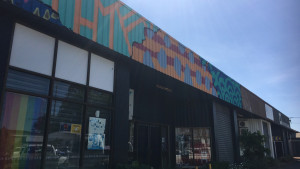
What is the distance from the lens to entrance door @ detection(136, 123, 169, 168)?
13117 millimetres

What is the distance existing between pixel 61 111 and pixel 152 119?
26.3 ft

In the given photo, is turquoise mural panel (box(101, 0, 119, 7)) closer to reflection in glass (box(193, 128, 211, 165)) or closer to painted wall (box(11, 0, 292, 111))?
painted wall (box(11, 0, 292, 111))

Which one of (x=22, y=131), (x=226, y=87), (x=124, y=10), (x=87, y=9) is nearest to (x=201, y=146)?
(x=226, y=87)

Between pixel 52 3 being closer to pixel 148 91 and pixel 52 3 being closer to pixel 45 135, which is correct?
pixel 45 135

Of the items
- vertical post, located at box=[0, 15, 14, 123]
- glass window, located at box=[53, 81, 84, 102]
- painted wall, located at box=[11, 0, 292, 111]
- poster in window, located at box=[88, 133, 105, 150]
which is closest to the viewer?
vertical post, located at box=[0, 15, 14, 123]

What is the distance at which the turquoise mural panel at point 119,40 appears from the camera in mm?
7840

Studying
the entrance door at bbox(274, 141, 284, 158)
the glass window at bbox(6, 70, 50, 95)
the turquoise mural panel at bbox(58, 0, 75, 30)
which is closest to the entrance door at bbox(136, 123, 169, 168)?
the glass window at bbox(6, 70, 50, 95)

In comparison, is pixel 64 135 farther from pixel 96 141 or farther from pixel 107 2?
pixel 107 2

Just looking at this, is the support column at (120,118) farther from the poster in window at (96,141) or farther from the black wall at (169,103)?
the black wall at (169,103)

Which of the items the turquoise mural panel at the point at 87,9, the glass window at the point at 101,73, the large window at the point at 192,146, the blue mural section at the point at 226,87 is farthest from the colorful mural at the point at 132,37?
the large window at the point at 192,146

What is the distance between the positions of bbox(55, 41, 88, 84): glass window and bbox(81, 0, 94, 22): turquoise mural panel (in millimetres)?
989

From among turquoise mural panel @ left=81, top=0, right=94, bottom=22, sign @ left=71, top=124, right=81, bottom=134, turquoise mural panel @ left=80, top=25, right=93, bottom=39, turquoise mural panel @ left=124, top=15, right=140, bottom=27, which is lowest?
sign @ left=71, top=124, right=81, bottom=134

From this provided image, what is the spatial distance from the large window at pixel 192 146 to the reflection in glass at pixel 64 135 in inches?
370

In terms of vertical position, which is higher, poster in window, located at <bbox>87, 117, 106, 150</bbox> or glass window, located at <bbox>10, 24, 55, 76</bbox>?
glass window, located at <bbox>10, 24, 55, 76</bbox>
